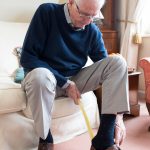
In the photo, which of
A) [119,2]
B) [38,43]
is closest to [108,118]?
[38,43]

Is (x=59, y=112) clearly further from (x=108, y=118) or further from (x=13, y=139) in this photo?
(x=108, y=118)

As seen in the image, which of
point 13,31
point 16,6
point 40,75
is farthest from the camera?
point 16,6

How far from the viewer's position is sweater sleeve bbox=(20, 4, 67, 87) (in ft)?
4.32

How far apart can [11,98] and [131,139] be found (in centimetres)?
81

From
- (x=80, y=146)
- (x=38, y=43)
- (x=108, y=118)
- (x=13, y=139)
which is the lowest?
(x=80, y=146)

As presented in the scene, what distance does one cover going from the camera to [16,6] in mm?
2494

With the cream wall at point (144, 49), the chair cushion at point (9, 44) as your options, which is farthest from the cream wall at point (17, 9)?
the cream wall at point (144, 49)

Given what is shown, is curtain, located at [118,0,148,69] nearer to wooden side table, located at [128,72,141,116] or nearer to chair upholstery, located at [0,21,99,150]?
wooden side table, located at [128,72,141,116]

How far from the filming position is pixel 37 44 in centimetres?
134

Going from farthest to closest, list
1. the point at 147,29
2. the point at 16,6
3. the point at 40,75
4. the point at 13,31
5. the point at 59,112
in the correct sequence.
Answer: the point at 147,29 < the point at 16,6 < the point at 13,31 < the point at 59,112 < the point at 40,75

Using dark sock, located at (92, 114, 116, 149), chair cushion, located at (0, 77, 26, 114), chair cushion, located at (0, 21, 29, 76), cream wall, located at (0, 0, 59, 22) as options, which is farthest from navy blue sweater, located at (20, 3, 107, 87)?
cream wall, located at (0, 0, 59, 22)

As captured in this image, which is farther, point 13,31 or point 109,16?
point 109,16

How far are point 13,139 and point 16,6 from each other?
4.71 ft

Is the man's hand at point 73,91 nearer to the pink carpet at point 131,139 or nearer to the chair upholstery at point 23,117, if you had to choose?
the chair upholstery at point 23,117
